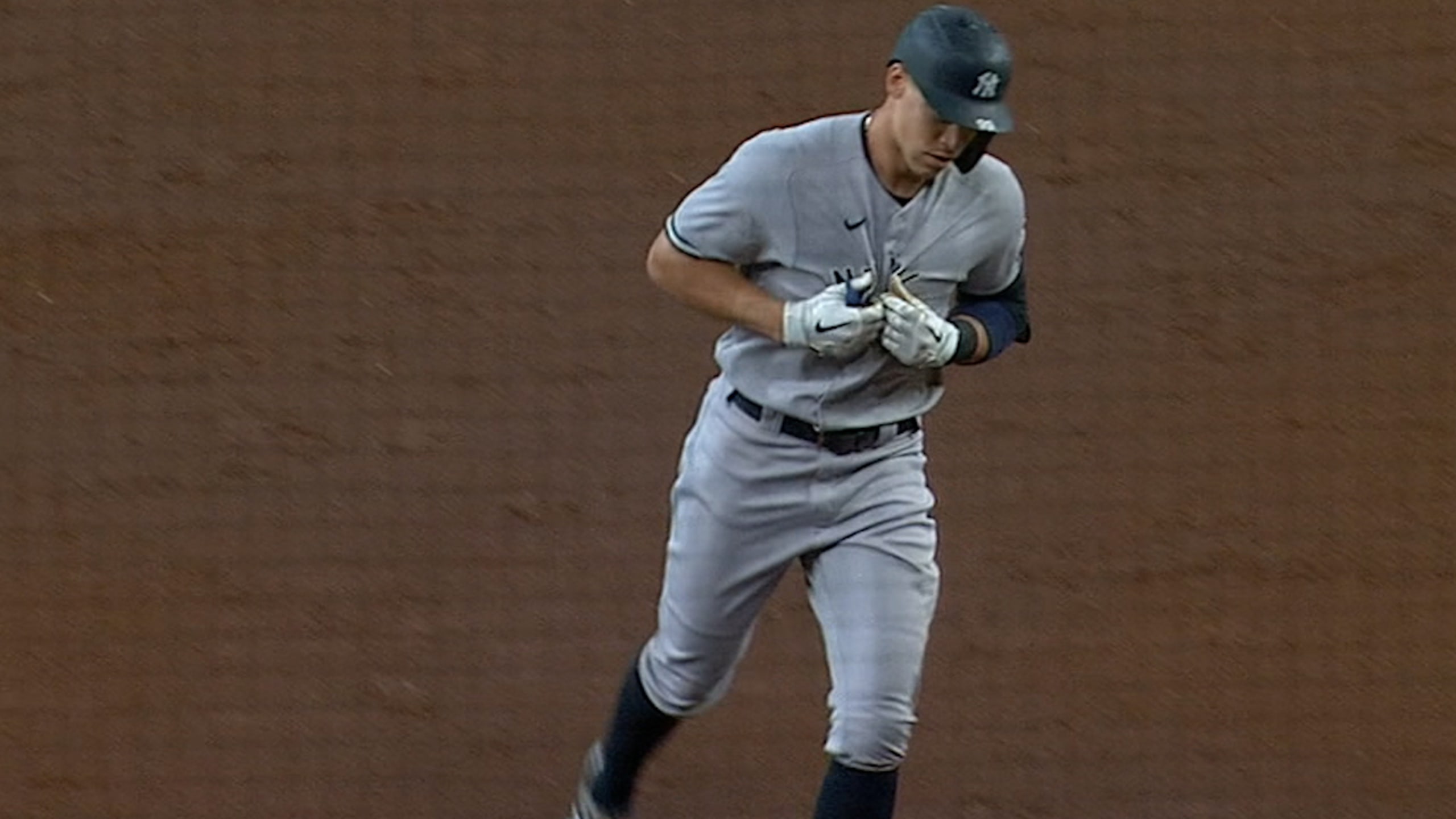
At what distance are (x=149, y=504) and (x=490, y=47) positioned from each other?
1209 millimetres

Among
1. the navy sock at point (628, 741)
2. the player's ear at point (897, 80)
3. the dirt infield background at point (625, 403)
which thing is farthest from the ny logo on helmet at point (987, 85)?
the dirt infield background at point (625, 403)

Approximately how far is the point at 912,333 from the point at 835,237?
0.23 meters

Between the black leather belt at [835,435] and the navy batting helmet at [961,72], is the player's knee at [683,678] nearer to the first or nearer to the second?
the black leather belt at [835,435]

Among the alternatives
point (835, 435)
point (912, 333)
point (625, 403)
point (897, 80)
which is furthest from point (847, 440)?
point (625, 403)

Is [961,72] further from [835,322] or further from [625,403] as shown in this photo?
[625,403]

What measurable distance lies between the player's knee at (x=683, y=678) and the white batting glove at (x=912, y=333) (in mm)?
677

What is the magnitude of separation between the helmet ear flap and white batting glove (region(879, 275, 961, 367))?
21 cm

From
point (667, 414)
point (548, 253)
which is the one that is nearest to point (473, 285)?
point (548, 253)

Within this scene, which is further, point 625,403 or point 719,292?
point 625,403

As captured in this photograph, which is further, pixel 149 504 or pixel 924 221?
pixel 149 504

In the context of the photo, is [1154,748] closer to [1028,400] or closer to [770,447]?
[1028,400]

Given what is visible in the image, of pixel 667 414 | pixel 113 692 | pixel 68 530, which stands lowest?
pixel 113 692

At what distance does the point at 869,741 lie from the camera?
3627 millimetres

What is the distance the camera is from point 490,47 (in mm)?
4801
